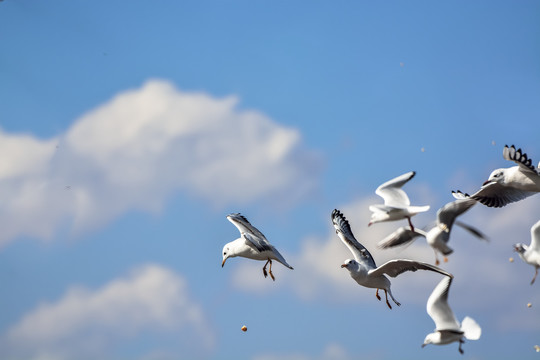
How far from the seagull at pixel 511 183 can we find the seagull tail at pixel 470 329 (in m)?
3.85

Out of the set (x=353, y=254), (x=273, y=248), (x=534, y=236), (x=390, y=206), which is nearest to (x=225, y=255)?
(x=273, y=248)

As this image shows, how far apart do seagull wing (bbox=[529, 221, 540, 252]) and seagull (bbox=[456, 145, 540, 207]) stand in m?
1.41

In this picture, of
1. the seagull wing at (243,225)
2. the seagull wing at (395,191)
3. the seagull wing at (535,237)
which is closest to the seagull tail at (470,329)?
the seagull wing at (535,237)

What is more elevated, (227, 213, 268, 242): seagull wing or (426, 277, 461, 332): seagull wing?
(227, 213, 268, 242): seagull wing

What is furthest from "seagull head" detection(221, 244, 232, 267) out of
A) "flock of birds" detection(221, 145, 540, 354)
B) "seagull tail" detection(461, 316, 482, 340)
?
"seagull tail" detection(461, 316, 482, 340)

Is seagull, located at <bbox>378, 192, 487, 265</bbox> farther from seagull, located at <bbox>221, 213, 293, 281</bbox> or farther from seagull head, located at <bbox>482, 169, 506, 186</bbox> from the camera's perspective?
seagull, located at <bbox>221, 213, 293, 281</bbox>

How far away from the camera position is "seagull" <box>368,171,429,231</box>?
685 inches

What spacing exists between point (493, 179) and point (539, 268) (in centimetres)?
246

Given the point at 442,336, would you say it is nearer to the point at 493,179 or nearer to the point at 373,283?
the point at 373,283

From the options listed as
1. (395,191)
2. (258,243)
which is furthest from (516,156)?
(258,243)

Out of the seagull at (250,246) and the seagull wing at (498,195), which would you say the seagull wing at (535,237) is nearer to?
the seagull wing at (498,195)

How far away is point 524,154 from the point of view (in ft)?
63.5

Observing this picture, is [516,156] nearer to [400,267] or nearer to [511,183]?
[511,183]

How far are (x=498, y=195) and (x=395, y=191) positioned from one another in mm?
3872
